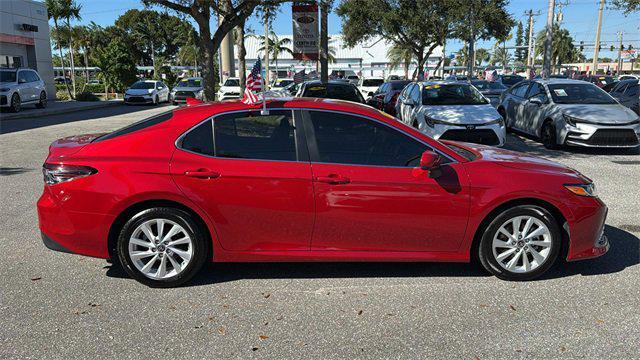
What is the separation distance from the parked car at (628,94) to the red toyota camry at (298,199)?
574 inches

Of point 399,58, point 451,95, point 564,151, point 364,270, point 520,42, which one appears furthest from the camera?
point 520,42

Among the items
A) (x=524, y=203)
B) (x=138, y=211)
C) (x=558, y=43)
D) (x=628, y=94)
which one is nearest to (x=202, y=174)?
(x=138, y=211)

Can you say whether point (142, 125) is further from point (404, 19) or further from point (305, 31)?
point (404, 19)

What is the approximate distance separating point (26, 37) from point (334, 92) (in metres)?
23.4

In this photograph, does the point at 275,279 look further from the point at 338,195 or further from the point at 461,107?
the point at 461,107

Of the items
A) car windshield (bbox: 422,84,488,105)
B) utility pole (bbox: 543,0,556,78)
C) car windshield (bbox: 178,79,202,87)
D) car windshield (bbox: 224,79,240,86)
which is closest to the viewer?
car windshield (bbox: 422,84,488,105)

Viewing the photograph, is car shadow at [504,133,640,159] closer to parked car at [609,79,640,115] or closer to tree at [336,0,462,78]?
parked car at [609,79,640,115]

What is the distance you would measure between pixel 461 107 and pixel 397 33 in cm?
2101

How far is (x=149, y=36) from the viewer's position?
74688mm

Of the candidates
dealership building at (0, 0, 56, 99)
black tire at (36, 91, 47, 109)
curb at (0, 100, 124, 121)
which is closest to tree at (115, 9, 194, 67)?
dealership building at (0, 0, 56, 99)

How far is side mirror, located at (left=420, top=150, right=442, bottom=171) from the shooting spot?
399 cm

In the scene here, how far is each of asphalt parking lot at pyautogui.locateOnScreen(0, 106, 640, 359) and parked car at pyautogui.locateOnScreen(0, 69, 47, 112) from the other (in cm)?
1863

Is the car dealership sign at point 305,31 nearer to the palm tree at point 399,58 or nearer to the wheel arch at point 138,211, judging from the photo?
the wheel arch at point 138,211

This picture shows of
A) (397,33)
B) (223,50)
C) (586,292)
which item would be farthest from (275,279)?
(223,50)
